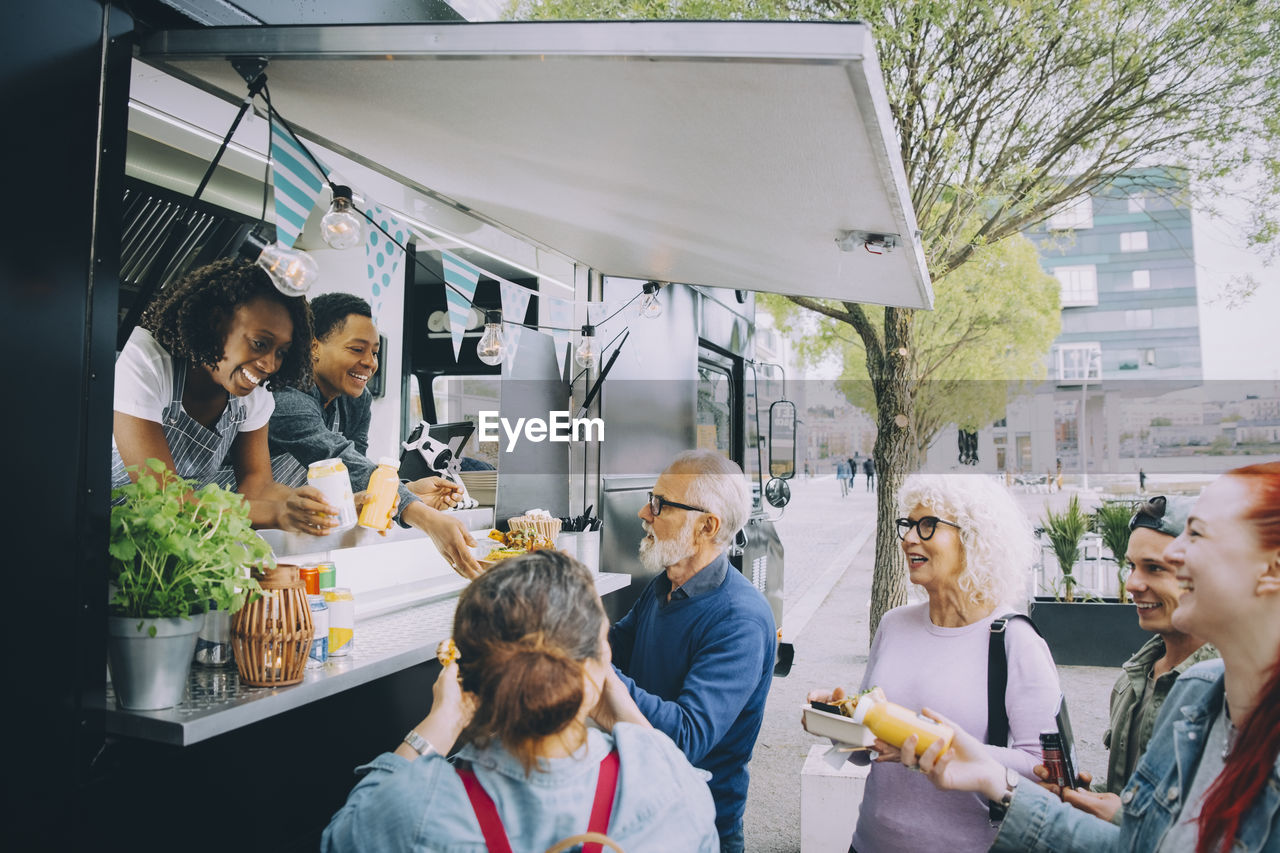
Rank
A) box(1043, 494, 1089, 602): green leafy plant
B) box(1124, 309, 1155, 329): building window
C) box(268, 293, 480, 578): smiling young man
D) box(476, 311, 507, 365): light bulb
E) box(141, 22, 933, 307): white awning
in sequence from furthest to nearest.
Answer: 1. box(1124, 309, 1155, 329): building window
2. box(1043, 494, 1089, 602): green leafy plant
3. box(476, 311, 507, 365): light bulb
4. box(268, 293, 480, 578): smiling young man
5. box(141, 22, 933, 307): white awning

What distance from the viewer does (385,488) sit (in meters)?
3.33

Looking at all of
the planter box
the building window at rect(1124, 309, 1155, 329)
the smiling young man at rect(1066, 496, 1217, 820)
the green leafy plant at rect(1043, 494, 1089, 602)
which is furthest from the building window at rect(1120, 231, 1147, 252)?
the smiling young man at rect(1066, 496, 1217, 820)

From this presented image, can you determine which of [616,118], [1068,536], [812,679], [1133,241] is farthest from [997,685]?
[1133,241]

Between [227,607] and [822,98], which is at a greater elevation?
[822,98]

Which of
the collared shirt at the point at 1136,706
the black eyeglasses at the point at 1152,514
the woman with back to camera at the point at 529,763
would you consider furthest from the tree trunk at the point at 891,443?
the woman with back to camera at the point at 529,763

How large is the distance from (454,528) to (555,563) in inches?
78.8

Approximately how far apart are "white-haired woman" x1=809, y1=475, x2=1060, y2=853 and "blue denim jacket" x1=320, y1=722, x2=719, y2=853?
0.79 meters

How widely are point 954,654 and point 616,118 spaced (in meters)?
1.84

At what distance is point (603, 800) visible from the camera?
1.50 meters

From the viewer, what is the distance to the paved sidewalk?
496 centimetres

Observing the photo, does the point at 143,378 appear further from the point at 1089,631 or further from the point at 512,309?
the point at 1089,631

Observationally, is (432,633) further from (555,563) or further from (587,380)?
(587,380)

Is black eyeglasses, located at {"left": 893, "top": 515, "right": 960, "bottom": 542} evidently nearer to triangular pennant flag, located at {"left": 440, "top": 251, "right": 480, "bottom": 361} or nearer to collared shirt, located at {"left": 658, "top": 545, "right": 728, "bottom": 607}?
collared shirt, located at {"left": 658, "top": 545, "right": 728, "bottom": 607}

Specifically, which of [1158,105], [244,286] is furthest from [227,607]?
[1158,105]
